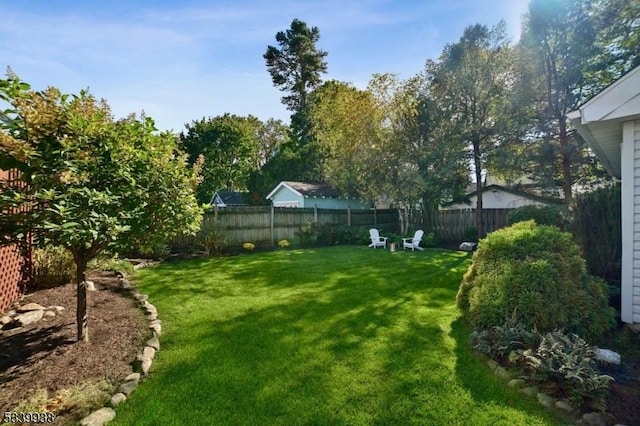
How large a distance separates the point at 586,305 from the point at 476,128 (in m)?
11.2

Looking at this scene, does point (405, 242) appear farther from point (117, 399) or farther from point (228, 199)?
point (228, 199)

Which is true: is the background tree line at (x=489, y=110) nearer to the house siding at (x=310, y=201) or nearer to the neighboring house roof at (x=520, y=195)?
the neighboring house roof at (x=520, y=195)

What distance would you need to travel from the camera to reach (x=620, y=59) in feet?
38.9

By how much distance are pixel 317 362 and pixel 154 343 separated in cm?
186

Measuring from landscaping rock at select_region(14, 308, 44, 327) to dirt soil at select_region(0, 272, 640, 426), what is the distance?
0.30 ft

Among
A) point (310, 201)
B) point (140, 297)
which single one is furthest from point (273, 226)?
point (140, 297)

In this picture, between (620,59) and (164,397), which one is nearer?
(164,397)

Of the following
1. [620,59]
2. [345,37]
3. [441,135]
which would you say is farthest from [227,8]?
[620,59]

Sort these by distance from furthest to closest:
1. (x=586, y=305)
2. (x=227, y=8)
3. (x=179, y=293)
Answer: (x=227, y=8) < (x=179, y=293) < (x=586, y=305)

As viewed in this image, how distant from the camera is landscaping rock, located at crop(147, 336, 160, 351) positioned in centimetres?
363

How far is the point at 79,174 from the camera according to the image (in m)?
2.94

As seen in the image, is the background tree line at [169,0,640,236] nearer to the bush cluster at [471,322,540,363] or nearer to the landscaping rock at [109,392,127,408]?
the bush cluster at [471,322,540,363]

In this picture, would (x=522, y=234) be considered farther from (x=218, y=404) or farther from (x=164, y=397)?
(x=164, y=397)

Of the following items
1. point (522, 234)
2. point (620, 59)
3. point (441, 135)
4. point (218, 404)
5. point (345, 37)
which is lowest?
point (218, 404)
